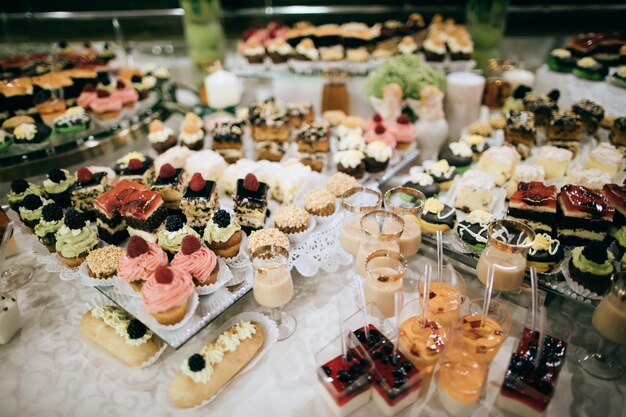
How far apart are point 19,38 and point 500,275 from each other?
6.64 meters

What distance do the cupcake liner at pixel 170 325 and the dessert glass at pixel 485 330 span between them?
131cm

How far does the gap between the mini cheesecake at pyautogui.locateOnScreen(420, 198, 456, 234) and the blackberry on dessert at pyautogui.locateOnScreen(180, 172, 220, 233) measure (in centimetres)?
133

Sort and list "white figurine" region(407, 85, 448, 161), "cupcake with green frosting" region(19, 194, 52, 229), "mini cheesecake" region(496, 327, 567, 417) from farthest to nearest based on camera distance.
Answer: "white figurine" region(407, 85, 448, 161)
"cupcake with green frosting" region(19, 194, 52, 229)
"mini cheesecake" region(496, 327, 567, 417)

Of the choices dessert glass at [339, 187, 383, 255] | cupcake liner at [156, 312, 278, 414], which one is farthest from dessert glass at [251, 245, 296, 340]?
dessert glass at [339, 187, 383, 255]

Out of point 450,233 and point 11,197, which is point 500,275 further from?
point 11,197

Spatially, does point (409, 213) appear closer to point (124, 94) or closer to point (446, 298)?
point (446, 298)

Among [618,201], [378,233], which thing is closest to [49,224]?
[378,233]

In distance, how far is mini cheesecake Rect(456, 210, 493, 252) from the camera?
98.0 inches

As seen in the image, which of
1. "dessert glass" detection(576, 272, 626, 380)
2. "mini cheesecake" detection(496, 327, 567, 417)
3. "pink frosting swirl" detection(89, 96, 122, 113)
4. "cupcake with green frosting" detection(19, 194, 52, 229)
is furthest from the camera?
"pink frosting swirl" detection(89, 96, 122, 113)

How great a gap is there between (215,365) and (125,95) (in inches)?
118

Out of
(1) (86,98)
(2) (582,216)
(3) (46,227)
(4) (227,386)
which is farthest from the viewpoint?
(1) (86,98)

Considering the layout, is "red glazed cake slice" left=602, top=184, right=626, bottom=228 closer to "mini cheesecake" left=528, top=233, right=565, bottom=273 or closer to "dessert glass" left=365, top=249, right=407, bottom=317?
"mini cheesecake" left=528, top=233, right=565, bottom=273

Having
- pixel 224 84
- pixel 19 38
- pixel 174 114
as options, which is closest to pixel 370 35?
pixel 224 84

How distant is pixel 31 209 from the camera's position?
2795 millimetres
